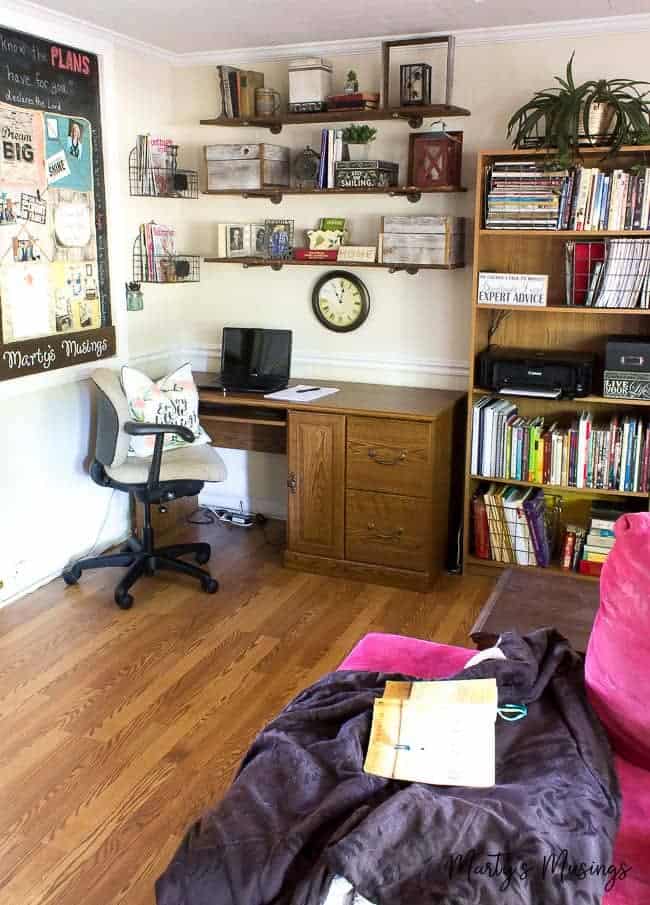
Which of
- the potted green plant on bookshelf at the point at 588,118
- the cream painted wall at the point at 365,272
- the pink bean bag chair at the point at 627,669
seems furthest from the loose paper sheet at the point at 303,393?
the pink bean bag chair at the point at 627,669

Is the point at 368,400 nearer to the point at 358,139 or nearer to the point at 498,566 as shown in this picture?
the point at 498,566

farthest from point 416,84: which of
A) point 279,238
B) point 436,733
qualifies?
point 436,733

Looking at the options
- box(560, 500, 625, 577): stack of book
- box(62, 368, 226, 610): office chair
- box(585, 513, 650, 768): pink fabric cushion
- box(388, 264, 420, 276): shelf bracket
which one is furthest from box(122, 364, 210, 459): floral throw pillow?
Answer: box(585, 513, 650, 768): pink fabric cushion

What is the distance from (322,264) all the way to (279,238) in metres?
0.33

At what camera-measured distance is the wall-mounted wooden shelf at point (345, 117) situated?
12.5ft

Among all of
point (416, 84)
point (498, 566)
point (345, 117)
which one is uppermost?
point (416, 84)

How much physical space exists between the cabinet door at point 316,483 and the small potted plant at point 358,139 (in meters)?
1.25

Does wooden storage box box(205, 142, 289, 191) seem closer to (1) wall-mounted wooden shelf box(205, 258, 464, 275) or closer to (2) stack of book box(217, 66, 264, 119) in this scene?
(2) stack of book box(217, 66, 264, 119)

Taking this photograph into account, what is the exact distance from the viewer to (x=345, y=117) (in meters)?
3.93

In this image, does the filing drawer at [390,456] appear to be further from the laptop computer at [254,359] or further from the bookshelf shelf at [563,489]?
the laptop computer at [254,359]

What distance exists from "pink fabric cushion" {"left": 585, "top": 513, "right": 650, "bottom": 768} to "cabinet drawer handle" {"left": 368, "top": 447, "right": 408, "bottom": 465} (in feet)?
5.98

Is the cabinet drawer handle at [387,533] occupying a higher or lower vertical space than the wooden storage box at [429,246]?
lower

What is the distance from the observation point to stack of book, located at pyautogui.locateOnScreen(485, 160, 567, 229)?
3.46 meters

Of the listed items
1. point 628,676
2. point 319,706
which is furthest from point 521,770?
point 319,706
